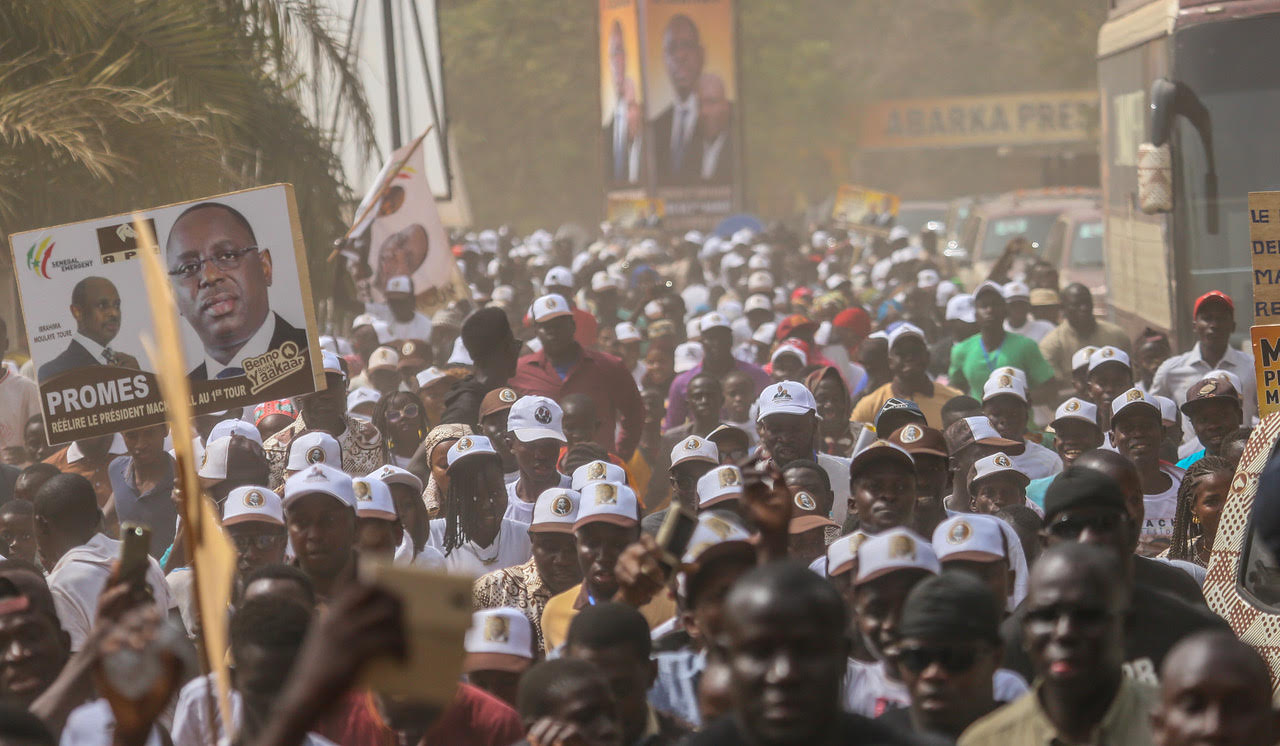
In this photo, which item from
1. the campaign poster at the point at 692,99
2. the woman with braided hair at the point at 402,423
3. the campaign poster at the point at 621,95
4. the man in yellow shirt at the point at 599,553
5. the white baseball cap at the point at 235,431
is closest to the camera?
the man in yellow shirt at the point at 599,553

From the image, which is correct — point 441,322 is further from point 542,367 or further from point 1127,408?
point 1127,408

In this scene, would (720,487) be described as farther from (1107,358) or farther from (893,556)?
(1107,358)

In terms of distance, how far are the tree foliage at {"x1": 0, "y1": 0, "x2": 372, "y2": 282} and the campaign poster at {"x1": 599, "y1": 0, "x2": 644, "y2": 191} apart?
748 inches

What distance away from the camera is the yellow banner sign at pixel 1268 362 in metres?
7.32

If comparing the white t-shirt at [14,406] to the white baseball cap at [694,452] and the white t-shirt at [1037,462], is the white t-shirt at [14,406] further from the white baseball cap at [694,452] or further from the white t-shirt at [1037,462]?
the white t-shirt at [1037,462]

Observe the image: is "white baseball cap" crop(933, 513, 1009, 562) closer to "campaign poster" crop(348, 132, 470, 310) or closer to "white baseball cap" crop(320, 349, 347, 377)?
"white baseball cap" crop(320, 349, 347, 377)

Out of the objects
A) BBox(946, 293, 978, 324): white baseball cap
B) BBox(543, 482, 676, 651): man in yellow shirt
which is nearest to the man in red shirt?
BBox(543, 482, 676, 651): man in yellow shirt

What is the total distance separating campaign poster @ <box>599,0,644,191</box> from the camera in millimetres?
32469

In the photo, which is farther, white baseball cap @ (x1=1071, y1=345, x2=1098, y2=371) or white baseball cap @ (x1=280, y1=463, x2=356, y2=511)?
white baseball cap @ (x1=1071, y1=345, x2=1098, y2=371)

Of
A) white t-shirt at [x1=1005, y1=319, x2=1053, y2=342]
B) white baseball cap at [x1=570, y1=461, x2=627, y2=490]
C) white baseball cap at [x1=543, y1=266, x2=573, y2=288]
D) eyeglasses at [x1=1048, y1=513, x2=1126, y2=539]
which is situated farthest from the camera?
white baseball cap at [x1=543, y1=266, x2=573, y2=288]

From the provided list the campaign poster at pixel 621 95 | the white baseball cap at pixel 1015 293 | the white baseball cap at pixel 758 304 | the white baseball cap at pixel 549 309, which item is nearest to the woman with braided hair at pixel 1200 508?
the white baseball cap at pixel 549 309

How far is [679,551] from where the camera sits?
4812 millimetres

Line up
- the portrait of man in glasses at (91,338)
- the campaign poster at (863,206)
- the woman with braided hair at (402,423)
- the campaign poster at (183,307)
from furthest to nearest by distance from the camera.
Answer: the campaign poster at (863,206)
the woman with braided hair at (402,423)
the portrait of man in glasses at (91,338)
the campaign poster at (183,307)

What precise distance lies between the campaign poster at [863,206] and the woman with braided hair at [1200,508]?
2377 centimetres
